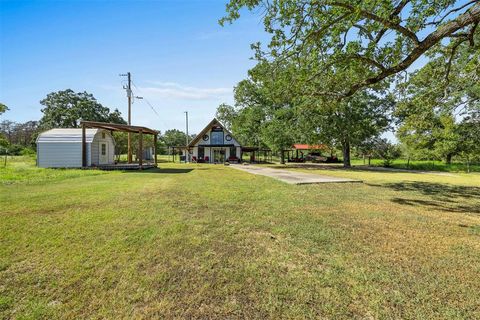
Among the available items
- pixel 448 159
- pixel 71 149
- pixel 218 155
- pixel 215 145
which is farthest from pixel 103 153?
pixel 448 159

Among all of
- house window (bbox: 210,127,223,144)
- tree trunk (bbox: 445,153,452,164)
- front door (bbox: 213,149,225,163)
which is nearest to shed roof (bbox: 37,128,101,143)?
house window (bbox: 210,127,223,144)

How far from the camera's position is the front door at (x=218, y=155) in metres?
33.8

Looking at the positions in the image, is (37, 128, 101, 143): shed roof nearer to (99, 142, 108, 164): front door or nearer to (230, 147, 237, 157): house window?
(99, 142, 108, 164): front door

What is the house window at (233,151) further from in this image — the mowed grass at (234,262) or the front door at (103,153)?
the mowed grass at (234,262)

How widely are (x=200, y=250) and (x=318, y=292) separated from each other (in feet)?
5.47

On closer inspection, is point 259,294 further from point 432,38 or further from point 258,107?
point 258,107

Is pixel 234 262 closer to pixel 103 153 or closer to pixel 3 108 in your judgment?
pixel 3 108

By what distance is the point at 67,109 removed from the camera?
5312cm

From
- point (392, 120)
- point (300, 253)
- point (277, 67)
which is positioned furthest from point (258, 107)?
point (300, 253)

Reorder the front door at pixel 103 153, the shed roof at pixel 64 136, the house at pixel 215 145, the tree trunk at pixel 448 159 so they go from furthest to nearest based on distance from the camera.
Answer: the house at pixel 215 145 < the tree trunk at pixel 448 159 < the front door at pixel 103 153 < the shed roof at pixel 64 136

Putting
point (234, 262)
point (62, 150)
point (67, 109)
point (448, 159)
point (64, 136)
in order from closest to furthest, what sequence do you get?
point (234, 262) → point (62, 150) → point (64, 136) → point (448, 159) → point (67, 109)

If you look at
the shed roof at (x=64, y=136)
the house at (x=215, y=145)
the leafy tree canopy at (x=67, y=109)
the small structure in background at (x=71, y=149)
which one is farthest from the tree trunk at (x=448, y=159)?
the leafy tree canopy at (x=67, y=109)

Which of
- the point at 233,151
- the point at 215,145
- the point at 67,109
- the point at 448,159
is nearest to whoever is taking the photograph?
the point at 448,159

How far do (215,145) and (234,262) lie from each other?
30.7 m
